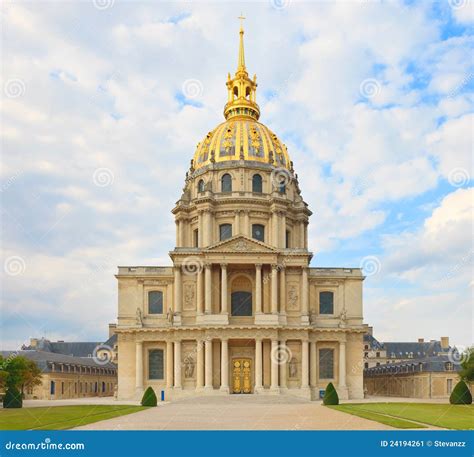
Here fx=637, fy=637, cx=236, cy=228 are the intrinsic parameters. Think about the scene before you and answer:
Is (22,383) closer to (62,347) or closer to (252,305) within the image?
(252,305)

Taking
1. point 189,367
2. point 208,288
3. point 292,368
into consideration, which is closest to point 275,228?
point 208,288

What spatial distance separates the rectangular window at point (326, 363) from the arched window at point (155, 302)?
17.6 m

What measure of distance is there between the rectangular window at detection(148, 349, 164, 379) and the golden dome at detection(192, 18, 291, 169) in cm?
2478

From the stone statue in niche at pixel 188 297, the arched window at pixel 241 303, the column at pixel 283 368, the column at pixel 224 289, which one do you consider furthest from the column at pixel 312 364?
the stone statue in niche at pixel 188 297

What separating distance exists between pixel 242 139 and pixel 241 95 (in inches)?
418

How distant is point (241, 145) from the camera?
78.6 meters

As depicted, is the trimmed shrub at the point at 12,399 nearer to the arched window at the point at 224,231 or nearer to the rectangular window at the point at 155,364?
the rectangular window at the point at 155,364

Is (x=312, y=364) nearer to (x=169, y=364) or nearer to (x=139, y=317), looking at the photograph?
(x=169, y=364)

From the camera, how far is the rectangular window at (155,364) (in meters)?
66.4

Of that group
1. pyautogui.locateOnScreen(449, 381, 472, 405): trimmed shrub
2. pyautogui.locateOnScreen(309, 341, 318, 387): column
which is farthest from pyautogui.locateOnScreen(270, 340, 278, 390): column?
pyautogui.locateOnScreen(449, 381, 472, 405): trimmed shrub

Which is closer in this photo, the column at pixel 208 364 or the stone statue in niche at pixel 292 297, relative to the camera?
the column at pixel 208 364

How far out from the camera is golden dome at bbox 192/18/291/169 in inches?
3098

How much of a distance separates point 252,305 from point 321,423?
3777 cm

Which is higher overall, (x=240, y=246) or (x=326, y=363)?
(x=240, y=246)
